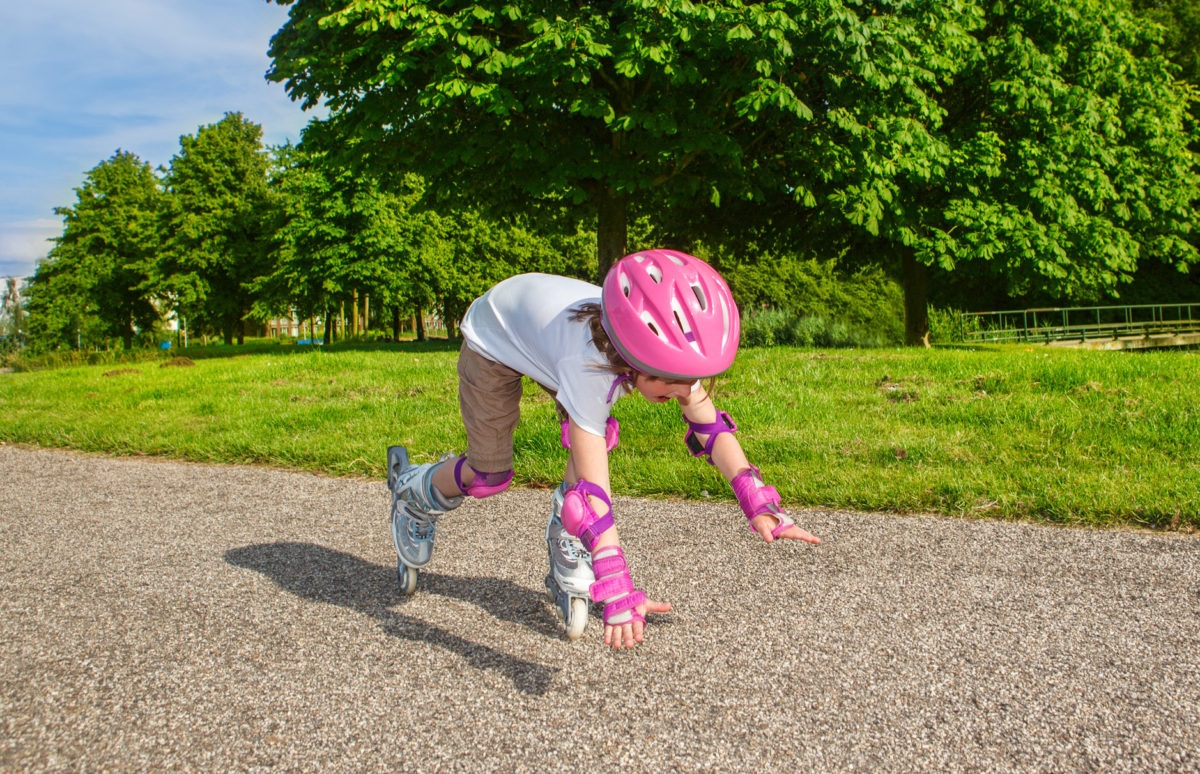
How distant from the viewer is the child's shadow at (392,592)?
9.21ft

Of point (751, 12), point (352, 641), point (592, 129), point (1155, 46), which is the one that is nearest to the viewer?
point (352, 641)

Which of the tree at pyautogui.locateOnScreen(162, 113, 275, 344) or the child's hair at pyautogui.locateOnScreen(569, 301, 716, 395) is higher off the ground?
the tree at pyautogui.locateOnScreen(162, 113, 275, 344)

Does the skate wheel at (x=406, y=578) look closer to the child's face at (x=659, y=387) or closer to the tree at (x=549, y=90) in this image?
the child's face at (x=659, y=387)

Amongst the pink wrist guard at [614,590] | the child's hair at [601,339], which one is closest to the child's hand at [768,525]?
the pink wrist guard at [614,590]

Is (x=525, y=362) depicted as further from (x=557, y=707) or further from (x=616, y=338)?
(x=557, y=707)

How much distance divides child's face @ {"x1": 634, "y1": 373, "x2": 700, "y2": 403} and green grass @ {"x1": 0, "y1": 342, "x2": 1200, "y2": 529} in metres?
2.39

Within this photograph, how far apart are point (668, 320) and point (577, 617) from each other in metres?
1.05

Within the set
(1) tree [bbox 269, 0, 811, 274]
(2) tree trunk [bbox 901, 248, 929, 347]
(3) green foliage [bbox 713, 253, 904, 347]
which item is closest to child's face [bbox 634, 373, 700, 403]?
(1) tree [bbox 269, 0, 811, 274]

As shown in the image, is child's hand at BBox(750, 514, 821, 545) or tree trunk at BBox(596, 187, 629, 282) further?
tree trunk at BBox(596, 187, 629, 282)

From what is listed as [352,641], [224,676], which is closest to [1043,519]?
[352,641]

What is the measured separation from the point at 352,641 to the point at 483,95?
1003 cm

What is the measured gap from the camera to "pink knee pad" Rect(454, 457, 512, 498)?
3.28m

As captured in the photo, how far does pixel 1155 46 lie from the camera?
20.3 metres

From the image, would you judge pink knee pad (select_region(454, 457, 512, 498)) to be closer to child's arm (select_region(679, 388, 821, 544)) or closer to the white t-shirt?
the white t-shirt
